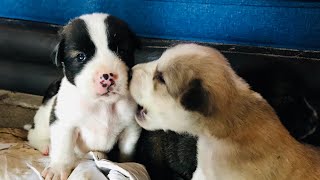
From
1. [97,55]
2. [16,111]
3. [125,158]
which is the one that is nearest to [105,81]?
[97,55]

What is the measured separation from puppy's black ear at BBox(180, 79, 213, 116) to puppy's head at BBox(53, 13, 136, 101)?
0.36 meters

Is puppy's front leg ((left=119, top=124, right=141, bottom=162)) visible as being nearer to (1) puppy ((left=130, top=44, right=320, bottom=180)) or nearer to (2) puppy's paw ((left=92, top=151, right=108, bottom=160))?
(2) puppy's paw ((left=92, top=151, right=108, bottom=160))

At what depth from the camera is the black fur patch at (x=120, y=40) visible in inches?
86.7

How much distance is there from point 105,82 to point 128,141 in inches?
19.2

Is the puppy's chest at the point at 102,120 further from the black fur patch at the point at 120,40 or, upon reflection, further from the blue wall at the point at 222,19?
the blue wall at the point at 222,19

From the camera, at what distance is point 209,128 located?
1.99 m

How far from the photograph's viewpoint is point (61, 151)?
7.80ft

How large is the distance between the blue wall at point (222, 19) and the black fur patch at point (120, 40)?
1.82 ft

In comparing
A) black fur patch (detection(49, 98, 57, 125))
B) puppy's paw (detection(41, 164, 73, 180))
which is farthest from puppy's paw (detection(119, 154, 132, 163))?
black fur patch (detection(49, 98, 57, 125))

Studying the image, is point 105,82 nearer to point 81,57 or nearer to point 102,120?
point 81,57

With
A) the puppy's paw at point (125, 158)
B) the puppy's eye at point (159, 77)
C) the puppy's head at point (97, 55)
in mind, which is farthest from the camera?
the puppy's paw at point (125, 158)

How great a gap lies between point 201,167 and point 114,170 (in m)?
0.39

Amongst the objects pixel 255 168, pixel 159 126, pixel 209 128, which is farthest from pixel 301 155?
pixel 159 126

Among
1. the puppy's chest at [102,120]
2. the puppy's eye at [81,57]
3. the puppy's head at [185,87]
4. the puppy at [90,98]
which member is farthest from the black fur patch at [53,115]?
the puppy's head at [185,87]
